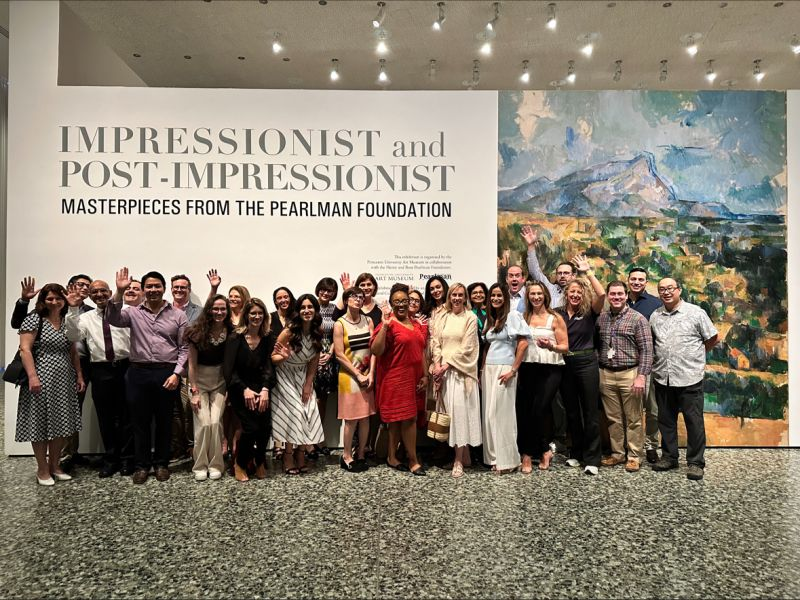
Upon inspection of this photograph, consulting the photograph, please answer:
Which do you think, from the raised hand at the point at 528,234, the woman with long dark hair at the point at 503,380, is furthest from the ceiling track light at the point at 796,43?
the woman with long dark hair at the point at 503,380

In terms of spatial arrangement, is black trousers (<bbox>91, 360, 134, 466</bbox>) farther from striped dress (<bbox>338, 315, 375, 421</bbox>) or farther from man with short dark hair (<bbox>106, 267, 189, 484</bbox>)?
striped dress (<bbox>338, 315, 375, 421</bbox>)

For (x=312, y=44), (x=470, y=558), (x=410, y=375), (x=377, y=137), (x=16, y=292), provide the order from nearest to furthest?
(x=470, y=558)
(x=410, y=375)
(x=16, y=292)
(x=377, y=137)
(x=312, y=44)

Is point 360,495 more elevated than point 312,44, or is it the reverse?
point 312,44

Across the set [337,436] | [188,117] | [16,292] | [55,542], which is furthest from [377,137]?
[55,542]

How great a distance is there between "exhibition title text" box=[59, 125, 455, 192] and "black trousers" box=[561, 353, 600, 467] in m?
2.14

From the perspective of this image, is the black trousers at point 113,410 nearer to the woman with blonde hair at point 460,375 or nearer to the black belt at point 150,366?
the black belt at point 150,366

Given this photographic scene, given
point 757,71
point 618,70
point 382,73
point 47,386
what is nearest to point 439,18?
point 382,73

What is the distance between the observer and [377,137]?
502 centimetres

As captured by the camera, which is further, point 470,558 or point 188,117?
point 188,117

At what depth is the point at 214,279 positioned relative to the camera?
15.6ft

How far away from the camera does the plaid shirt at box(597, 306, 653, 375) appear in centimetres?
414

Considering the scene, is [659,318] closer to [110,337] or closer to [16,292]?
[110,337]

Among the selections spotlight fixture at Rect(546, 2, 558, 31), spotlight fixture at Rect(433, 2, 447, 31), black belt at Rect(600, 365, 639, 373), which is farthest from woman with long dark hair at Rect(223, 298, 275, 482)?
spotlight fixture at Rect(546, 2, 558, 31)

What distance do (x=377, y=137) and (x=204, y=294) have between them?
2344 mm
